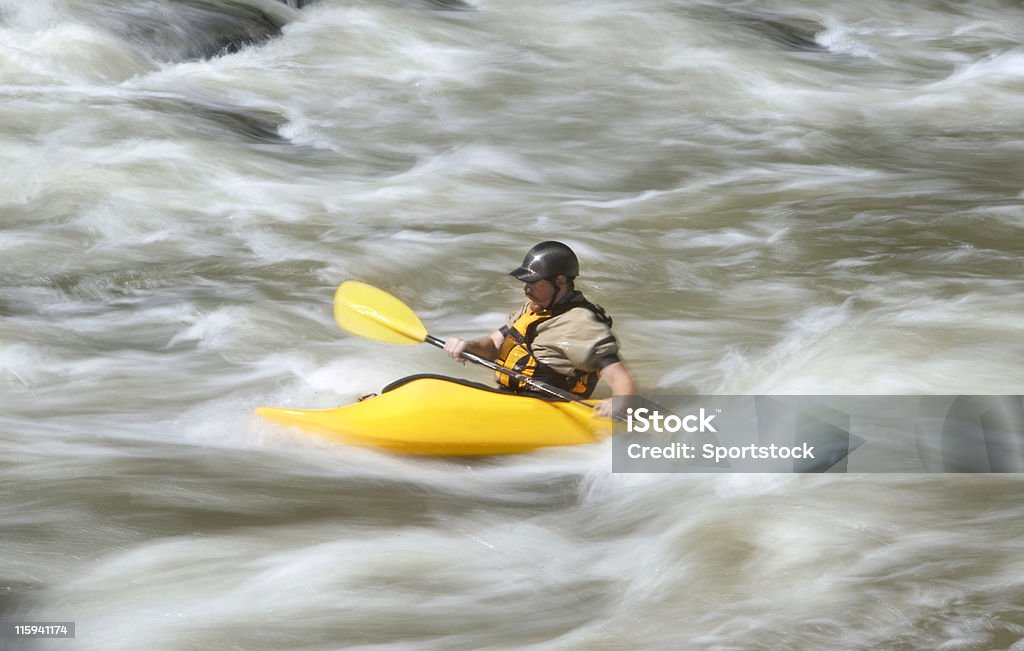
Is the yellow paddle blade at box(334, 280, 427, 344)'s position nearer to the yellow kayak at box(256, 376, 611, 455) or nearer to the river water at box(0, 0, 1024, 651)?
the river water at box(0, 0, 1024, 651)

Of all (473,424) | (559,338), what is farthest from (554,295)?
(473,424)

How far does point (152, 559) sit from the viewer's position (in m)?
4.04

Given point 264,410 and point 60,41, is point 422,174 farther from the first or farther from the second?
point 264,410

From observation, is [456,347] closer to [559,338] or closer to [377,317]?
[559,338]

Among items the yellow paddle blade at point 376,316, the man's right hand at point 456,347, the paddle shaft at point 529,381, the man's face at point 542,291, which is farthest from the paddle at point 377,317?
the man's face at point 542,291

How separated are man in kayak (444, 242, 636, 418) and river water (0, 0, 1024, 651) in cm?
29

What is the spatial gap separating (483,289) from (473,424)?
2119 millimetres

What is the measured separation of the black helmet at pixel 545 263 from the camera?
4688mm

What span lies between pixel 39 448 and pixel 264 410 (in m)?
0.81

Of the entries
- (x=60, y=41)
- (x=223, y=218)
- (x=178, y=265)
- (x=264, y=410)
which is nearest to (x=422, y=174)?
(x=223, y=218)

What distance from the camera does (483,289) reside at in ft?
21.9

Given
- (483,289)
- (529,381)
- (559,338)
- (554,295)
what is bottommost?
(529,381)

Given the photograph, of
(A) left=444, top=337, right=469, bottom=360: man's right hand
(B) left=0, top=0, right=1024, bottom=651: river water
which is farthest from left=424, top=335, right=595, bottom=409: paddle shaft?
(B) left=0, top=0, right=1024, bottom=651: river water

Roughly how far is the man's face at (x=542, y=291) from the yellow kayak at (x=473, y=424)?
0.37m
